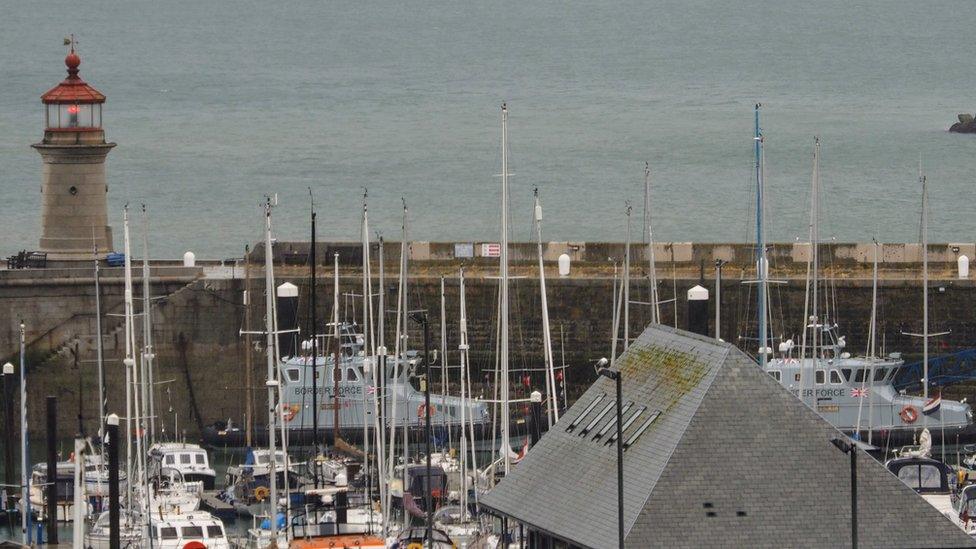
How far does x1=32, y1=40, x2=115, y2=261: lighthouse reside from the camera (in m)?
44.5

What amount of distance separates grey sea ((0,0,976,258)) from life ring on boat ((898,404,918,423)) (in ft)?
96.7

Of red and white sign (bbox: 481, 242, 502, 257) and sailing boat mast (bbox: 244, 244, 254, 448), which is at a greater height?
red and white sign (bbox: 481, 242, 502, 257)

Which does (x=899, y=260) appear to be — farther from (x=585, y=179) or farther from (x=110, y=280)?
(x=585, y=179)

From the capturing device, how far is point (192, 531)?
32.6 meters

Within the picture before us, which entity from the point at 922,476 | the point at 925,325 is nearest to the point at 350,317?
the point at 925,325

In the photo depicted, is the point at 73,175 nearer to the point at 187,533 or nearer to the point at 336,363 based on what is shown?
the point at 336,363

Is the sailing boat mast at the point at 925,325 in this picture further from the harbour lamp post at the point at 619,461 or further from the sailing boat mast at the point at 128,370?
the harbour lamp post at the point at 619,461

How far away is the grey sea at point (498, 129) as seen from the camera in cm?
8144

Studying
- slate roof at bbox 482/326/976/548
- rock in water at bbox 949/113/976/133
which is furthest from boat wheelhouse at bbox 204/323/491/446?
rock in water at bbox 949/113/976/133

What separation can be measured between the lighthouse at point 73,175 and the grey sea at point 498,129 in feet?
83.1

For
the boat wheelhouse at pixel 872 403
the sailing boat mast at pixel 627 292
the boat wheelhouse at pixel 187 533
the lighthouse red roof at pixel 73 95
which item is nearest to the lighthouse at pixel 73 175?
the lighthouse red roof at pixel 73 95

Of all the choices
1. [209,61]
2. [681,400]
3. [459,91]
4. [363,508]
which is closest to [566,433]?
[681,400]

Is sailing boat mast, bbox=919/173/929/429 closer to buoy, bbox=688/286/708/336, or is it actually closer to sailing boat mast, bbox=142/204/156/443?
buoy, bbox=688/286/708/336

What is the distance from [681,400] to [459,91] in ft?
397
